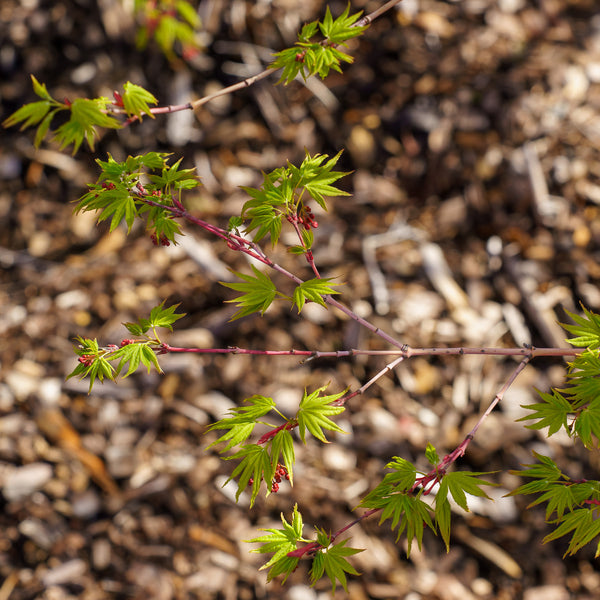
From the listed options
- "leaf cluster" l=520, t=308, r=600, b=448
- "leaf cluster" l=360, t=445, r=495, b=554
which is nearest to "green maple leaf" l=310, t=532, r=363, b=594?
"leaf cluster" l=360, t=445, r=495, b=554

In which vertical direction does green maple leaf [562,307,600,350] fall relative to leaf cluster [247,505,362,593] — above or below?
above

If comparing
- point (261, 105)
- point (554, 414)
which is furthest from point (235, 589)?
point (261, 105)

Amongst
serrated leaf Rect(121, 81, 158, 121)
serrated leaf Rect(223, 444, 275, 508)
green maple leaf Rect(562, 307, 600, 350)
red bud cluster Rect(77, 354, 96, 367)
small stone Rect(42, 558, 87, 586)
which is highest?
serrated leaf Rect(121, 81, 158, 121)

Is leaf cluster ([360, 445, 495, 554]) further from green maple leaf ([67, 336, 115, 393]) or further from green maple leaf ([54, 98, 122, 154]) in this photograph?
green maple leaf ([54, 98, 122, 154])

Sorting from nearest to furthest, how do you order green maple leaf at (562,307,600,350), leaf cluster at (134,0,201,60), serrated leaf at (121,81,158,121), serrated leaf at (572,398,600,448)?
serrated leaf at (572,398,600,448) → green maple leaf at (562,307,600,350) → serrated leaf at (121,81,158,121) → leaf cluster at (134,0,201,60)

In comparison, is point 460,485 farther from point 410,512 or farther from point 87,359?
point 87,359

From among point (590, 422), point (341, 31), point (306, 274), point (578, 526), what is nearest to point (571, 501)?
point (578, 526)

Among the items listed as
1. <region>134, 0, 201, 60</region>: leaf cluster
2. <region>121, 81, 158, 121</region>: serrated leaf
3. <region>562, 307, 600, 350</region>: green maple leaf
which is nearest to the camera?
<region>562, 307, 600, 350</region>: green maple leaf

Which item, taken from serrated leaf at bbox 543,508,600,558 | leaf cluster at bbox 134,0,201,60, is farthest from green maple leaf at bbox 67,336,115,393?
leaf cluster at bbox 134,0,201,60

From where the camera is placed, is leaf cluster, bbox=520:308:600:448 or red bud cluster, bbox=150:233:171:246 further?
red bud cluster, bbox=150:233:171:246
